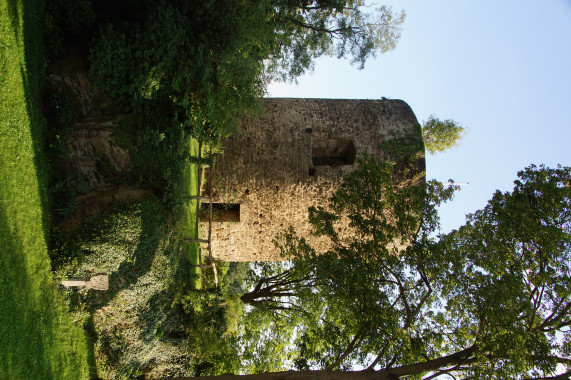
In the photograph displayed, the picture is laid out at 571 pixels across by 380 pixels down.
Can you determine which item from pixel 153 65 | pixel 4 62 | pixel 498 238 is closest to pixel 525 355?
pixel 498 238

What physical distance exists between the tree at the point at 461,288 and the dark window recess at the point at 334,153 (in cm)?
264

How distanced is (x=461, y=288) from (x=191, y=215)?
7.03 m

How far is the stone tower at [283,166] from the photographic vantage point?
1183 cm

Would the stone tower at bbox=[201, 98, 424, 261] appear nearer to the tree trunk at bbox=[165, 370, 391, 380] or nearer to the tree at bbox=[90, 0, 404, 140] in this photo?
the tree at bbox=[90, 0, 404, 140]

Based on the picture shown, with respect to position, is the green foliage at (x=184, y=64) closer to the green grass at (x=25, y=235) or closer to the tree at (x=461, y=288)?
the green grass at (x=25, y=235)

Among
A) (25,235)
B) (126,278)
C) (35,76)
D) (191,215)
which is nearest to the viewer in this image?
(25,235)

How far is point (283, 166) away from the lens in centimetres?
1184

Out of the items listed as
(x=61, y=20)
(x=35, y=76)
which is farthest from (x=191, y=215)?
(x=61, y=20)

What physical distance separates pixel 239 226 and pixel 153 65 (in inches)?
188

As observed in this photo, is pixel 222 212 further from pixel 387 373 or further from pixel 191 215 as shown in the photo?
pixel 387 373

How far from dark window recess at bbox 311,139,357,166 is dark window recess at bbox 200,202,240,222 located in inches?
103

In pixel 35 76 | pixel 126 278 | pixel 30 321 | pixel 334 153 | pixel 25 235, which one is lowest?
pixel 30 321

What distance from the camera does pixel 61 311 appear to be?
837 cm

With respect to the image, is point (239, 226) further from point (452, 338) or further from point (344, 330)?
point (452, 338)
